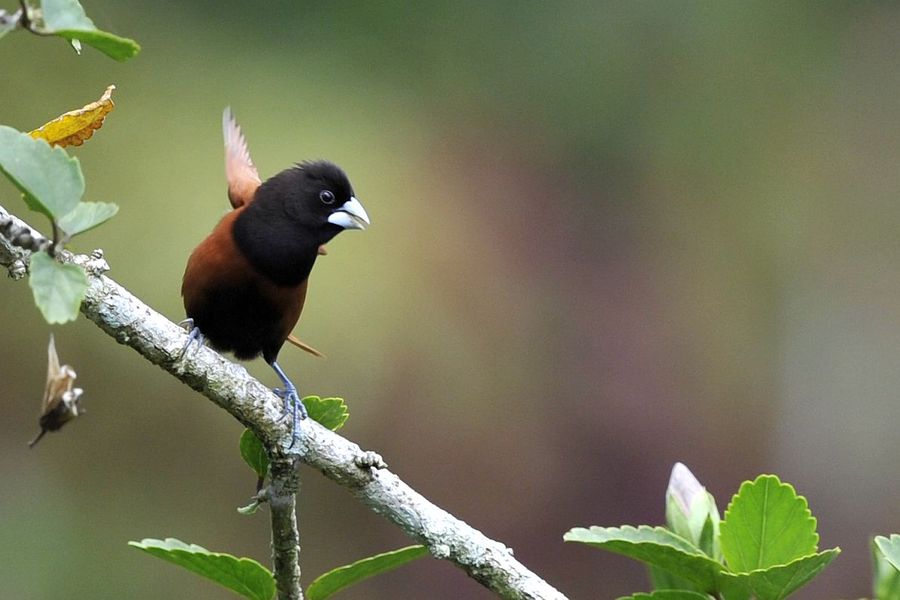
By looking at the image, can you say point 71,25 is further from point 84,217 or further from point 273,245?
point 273,245

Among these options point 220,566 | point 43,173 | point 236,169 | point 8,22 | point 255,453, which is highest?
point 236,169

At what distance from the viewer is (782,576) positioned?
153 cm

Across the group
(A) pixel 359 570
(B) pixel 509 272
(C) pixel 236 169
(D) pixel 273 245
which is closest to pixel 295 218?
(D) pixel 273 245

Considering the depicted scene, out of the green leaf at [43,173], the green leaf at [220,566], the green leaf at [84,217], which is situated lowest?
the green leaf at [220,566]

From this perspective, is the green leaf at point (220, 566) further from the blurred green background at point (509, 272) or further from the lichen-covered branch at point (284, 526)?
the blurred green background at point (509, 272)

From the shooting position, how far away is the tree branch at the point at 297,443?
1655 mm

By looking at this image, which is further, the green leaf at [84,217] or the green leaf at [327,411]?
the green leaf at [327,411]

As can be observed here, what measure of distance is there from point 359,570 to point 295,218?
1.59 metres

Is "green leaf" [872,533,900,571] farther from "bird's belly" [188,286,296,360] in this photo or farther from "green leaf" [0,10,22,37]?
"bird's belly" [188,286,296,360]

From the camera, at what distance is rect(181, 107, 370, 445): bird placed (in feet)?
9.65

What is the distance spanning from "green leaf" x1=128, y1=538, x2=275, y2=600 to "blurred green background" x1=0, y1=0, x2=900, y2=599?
21.1 feet

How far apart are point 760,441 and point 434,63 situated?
550cm

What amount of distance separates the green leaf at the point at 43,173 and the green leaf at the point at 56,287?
0.06 metres

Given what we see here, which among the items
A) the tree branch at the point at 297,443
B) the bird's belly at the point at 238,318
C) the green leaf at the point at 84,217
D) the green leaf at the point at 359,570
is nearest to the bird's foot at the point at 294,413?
the tree branch at the point at 297,443
